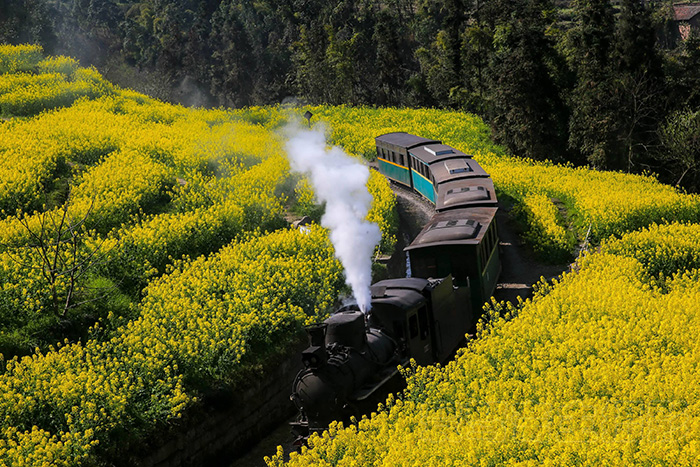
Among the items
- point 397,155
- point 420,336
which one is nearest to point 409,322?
point 420,336

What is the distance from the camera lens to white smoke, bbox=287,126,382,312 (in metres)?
15.7

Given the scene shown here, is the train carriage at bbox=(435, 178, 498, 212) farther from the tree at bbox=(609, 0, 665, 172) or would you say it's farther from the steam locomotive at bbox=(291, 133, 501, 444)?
the tree at bbox=(609, 0, 665, 172)

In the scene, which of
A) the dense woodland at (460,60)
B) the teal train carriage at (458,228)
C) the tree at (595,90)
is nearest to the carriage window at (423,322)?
the teal train carriage at (458,228)

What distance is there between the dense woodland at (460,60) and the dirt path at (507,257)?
1172 centimetres

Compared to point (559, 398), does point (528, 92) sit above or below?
above

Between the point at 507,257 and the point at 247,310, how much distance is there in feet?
40.4

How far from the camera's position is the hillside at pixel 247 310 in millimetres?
10656

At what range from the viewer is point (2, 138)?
26.6 metres

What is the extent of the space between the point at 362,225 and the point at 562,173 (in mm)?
19128

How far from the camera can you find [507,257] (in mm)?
25188

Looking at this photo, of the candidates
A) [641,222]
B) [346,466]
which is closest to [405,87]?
[641,222]

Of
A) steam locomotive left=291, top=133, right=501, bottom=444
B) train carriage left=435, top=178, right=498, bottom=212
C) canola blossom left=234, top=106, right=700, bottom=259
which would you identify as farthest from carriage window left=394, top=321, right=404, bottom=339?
canola blossom left=234, top=106, right=700, bottom=259

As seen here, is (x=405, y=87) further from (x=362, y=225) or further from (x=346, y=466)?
(x=346, y=466)

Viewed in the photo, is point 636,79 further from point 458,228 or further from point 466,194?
point 458,228
